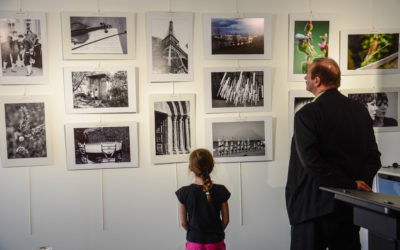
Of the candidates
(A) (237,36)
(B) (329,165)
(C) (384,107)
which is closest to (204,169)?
(B) (329,165)

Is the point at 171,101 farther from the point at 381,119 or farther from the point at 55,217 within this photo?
the point at 381,119

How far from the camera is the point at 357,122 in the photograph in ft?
7.23

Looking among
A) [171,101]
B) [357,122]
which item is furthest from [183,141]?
[357,122]

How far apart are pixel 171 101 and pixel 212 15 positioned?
83cm

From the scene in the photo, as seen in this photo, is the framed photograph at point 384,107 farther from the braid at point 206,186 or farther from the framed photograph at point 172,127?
the braid at point 206,186

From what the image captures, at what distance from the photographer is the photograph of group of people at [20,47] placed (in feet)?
9.77

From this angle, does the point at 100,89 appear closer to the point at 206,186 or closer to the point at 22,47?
the point at 22,47

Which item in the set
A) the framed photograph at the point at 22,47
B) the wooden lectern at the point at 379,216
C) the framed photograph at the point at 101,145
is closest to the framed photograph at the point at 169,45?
the framed photograph at the point at 101,145

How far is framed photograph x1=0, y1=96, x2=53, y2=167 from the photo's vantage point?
3.01 m

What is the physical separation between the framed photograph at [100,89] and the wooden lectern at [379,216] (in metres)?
1.96

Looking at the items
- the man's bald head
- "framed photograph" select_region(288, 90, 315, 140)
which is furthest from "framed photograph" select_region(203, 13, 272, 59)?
the man's bald head

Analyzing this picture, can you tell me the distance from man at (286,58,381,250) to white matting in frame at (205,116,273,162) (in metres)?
0.97

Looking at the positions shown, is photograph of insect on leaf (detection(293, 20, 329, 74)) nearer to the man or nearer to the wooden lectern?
the man

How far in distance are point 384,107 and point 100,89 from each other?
2598 mm
